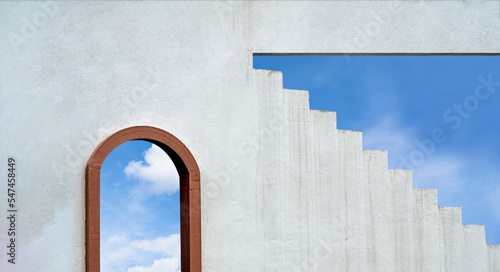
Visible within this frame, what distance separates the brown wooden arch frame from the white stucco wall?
15cm

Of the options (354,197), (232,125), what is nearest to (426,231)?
(354,197)

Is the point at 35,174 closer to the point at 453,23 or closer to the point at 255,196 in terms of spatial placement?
the point at 255,196

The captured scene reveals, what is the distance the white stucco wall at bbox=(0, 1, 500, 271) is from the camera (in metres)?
6.86

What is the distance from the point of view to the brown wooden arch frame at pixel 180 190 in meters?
6.81

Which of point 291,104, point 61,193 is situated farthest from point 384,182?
point 61,193

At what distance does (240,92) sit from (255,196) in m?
1.40

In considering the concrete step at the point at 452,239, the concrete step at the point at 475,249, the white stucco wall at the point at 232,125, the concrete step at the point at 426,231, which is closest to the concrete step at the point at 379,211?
the white stucco wall at the point at 232,125

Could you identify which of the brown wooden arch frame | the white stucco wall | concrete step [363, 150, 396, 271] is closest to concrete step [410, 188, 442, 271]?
the white stucco wall

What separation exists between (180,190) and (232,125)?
3.57 ft

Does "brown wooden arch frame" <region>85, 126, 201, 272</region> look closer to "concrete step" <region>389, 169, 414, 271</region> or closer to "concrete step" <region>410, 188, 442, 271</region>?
"concrete step" <region>389, 169, 414, 271</region>

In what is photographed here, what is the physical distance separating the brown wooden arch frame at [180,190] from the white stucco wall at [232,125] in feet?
0.49

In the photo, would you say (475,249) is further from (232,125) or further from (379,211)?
(232,125)

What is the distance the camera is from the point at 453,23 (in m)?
8.57

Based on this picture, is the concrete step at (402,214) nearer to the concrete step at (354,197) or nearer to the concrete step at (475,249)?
the concrete step at (354,197)
